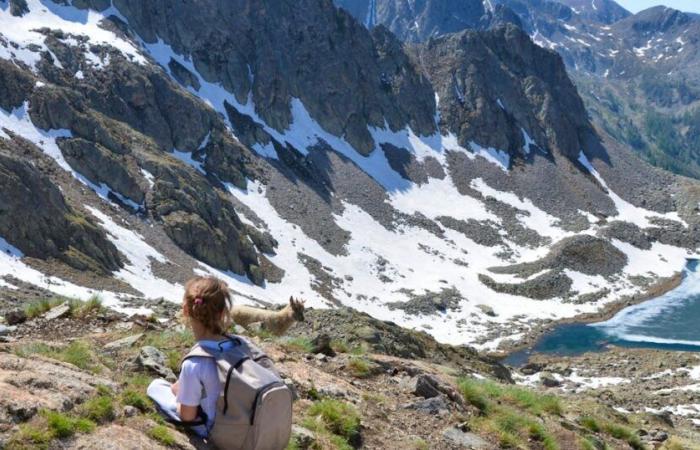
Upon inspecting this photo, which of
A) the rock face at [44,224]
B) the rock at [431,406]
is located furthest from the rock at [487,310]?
the rock at [431,406]

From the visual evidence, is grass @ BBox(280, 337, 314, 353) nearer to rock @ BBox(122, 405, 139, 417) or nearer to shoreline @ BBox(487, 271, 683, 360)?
rock @ BBox(122, 405, 139, 417)

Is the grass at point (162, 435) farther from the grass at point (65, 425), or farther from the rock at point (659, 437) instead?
the rock at point (659, 437)

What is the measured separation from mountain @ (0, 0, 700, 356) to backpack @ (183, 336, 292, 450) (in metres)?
27.4

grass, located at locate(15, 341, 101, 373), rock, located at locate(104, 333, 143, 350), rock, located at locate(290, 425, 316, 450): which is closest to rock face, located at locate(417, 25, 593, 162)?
rock, located at locate(104, 333, 143, 350)

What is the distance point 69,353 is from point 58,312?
5.76 meters

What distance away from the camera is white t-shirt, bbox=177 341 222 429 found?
6.93 meters

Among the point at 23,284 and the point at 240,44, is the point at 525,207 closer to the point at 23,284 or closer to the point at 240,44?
the point at 240,44

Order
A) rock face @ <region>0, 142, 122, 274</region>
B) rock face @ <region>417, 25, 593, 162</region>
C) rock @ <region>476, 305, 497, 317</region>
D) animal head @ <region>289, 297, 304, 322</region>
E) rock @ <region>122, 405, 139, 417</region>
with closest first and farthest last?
rock @ <region>122, 405, 139, 417</region> < animal head @ <region>289, 297, 304, 322</region> < rock face @ <region>0, 142, 122, 274</region> < rock @ <region>476, 305, 497, 317</region> < rock face @ <region>417, 25, 593, 162</region>

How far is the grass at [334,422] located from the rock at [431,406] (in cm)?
209

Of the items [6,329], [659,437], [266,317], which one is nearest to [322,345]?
[266,317]

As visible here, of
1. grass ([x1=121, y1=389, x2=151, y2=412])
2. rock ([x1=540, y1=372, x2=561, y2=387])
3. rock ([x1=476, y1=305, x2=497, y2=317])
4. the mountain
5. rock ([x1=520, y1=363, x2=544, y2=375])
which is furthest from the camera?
rock ([x1=476, y1=305, x2=497, y2=317])

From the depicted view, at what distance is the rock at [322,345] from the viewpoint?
15.5m

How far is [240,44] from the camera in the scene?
108250 mm

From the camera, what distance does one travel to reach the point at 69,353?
10.2m
